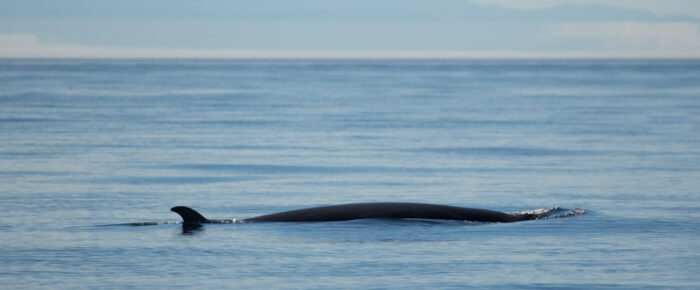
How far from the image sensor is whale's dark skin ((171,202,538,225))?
15680 millimetres

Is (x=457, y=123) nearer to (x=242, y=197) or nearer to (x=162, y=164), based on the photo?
(x=162, y=164)

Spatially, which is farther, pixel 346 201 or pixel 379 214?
pixel 346 201

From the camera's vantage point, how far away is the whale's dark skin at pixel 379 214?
617 inches

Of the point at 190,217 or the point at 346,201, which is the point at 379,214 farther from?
the point at 346,201

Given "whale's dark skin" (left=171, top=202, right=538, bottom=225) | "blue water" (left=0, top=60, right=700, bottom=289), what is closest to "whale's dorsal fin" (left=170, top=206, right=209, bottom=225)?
"whale's dark skin" (left=171, top=202, right=538, bottom=225)

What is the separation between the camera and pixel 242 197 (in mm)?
19453

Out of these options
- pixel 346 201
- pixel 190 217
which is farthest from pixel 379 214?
pixel 346 201

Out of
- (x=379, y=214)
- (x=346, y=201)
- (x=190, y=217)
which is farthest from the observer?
(x=346, y=201)

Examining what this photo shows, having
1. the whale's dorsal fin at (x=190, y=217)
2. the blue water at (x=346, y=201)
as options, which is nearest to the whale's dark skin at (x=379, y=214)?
the whale's dorsal fin at (x=190, y=217)

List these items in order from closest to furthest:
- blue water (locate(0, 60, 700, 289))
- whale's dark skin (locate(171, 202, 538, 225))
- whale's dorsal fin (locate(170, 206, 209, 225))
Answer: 1. blue water (locate(0, 60, 700, 289))
2. whale's dorsal fin (locate(170, 206, 209, 225))
3. whale's dark skin (locate(171, 202, 538, 225))

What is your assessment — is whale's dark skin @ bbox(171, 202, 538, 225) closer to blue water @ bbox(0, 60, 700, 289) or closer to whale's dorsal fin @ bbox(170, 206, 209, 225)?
whale's dorsal fin @ bbox(170, 206, 209, 225)

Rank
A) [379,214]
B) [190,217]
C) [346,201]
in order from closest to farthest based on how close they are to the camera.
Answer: [190,217] → [379,214] → [346,201]

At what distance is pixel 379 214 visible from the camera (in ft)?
51.7

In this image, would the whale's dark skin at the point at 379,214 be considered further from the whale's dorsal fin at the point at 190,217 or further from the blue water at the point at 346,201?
the blue water at the point at 346,201
